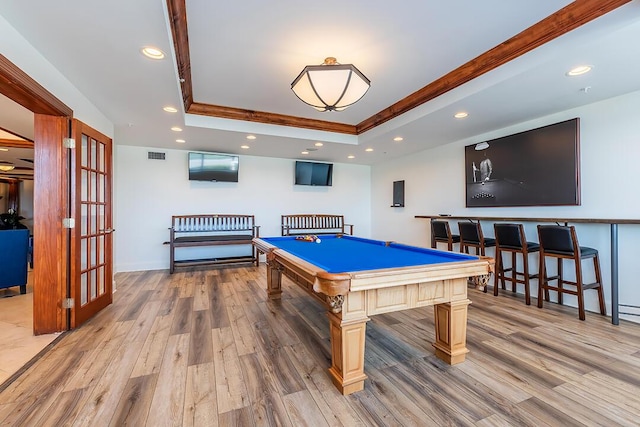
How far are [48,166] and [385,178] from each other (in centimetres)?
581

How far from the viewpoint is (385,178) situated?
6707 millimetres

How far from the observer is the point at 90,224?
3025mm

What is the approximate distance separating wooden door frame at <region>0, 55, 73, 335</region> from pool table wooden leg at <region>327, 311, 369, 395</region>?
2588mm

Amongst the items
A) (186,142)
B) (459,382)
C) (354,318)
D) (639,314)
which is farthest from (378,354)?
(186,142)

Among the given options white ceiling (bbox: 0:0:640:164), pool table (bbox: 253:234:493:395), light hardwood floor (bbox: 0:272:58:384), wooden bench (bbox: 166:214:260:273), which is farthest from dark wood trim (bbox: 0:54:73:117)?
wooden bench (bbox: 166:214:260:273)

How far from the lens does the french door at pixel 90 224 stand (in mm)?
2684

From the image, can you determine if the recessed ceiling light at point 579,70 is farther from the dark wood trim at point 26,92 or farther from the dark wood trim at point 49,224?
the dark wood trim at point 49,224

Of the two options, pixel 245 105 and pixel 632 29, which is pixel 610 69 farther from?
pixel 245 105

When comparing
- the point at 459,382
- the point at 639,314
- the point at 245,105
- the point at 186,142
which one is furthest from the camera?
the point at 186,142

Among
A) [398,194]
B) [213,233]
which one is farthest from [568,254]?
[213,233]

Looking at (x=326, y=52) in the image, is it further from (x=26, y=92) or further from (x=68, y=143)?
(x=68, y=143)

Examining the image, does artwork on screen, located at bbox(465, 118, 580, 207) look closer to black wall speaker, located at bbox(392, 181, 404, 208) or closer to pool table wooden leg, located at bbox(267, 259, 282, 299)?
black wall speaker, located at bbox(392, 181, 404, 208)

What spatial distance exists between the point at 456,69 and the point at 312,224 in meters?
4.29

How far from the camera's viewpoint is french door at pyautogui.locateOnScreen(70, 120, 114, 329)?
2684 mm
